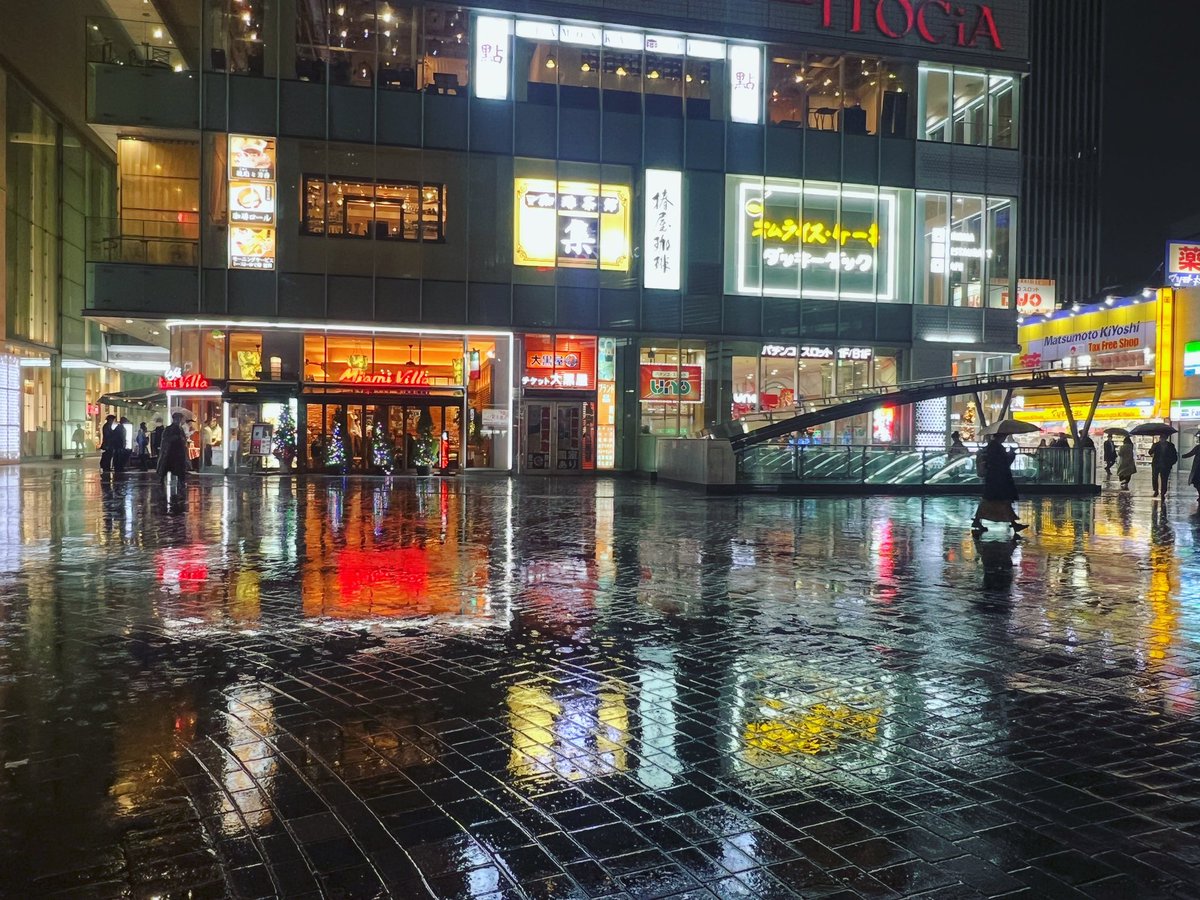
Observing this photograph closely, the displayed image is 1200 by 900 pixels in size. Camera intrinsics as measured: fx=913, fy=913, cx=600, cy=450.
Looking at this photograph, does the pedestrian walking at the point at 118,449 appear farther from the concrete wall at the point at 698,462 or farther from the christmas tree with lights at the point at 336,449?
the concrete wall at the point at 698,462

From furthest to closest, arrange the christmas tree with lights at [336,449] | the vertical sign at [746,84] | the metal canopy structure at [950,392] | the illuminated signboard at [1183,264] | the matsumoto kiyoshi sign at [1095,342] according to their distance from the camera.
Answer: the matsumoto kiyoshi sign at [1095,342]
the illuminated signboard at [1183,264]
the vertical sign at [746,84]
the christmas tree with lights at [336,449]
the metal canopy structure at [950,392]

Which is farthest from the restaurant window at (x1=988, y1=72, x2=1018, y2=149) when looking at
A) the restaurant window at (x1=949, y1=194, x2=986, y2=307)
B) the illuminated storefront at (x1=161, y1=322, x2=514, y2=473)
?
the illuminated storefront at (x1=161, y1=322, x2=514, y2=473)

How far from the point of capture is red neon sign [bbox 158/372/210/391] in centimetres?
2922

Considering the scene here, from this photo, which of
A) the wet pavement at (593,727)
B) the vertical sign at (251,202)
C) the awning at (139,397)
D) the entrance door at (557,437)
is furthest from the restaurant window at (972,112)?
the awning at (139,397)

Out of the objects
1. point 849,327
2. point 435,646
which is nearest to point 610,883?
point 435,646

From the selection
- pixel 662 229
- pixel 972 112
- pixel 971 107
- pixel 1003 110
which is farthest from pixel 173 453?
pixel 1003 110

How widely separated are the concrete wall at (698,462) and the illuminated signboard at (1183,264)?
33408 mm

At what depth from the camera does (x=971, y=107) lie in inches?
1378

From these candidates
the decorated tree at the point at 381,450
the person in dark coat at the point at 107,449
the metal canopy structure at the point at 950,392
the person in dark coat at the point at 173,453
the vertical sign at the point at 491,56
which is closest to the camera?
the person in dark coat at the point at 173,453

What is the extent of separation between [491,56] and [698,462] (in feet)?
51.3

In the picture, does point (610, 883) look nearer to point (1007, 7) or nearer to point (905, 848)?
point (905, 848)

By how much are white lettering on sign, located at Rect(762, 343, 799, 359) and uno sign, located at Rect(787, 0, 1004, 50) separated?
37.7ft

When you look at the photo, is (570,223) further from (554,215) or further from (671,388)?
(671,388)

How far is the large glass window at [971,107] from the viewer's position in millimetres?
34469
